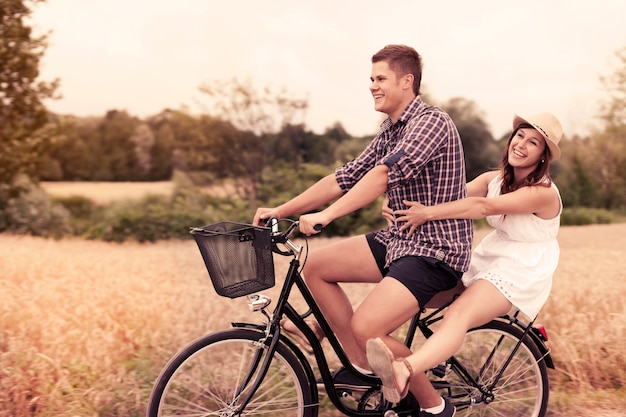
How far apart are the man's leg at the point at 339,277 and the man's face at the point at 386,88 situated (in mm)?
694

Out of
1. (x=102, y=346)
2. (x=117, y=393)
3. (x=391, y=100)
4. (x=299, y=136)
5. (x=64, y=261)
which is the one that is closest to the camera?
(x=391, y=100)

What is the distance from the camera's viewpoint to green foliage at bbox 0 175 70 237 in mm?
18172

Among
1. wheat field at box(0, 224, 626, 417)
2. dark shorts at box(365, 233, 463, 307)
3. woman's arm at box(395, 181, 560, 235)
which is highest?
woman's arm at box(395, 181, 560, 235)

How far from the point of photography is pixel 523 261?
10.8ft

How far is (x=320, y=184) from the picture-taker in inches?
131

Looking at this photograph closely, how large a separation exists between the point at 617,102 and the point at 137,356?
20.3 metres

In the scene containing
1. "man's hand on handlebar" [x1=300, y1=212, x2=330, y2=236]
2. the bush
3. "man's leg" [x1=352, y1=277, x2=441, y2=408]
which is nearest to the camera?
"man's hand on handlebar" [x1=300, y1=212, x2=330, y2=236]

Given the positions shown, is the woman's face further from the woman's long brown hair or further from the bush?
the bush

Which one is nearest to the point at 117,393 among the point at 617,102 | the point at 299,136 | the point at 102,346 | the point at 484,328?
the point at 102,346

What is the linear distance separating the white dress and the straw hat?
0.63 feet

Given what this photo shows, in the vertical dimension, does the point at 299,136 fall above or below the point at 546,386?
above

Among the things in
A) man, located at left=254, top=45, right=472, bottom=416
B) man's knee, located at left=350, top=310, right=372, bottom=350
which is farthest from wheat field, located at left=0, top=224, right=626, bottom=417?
man's knee, located at left=350, top=310, right=372, bottom=350

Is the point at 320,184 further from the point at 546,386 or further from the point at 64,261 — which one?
the point at 64,261

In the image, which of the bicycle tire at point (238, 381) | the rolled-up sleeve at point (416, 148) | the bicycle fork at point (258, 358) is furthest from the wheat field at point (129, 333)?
the rolled-up sleeve at point (416, 148)
